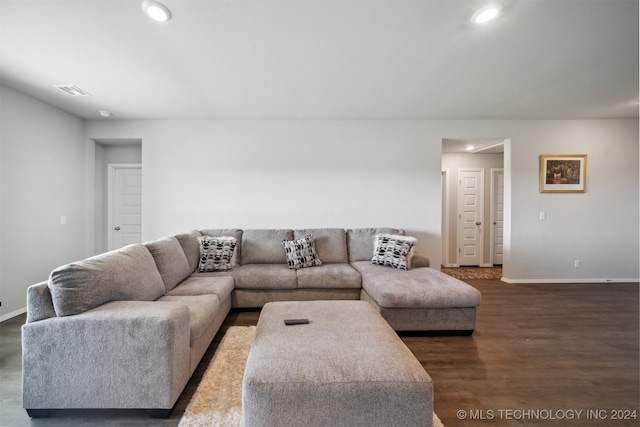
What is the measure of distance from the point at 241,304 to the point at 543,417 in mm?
2584

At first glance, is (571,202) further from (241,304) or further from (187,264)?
(187,264)

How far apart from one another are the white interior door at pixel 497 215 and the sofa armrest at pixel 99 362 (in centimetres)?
593

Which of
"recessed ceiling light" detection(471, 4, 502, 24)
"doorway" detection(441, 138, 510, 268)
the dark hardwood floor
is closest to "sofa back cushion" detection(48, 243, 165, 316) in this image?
the dark hardwood floor

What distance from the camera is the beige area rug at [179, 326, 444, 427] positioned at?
1.33 metres

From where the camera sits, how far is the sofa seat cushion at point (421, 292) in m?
2.22

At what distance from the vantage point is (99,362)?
1334 millimetres

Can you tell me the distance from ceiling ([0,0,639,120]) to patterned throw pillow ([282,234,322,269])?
5.99ft

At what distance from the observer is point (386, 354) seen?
1.21m

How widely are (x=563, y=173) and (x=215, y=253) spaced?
5386 millimetres

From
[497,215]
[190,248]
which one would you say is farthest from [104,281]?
[497,215]

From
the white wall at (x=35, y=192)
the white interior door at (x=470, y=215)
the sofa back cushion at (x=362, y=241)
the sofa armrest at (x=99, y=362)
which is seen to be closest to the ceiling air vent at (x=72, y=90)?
the white wall at (x=35, y=192)

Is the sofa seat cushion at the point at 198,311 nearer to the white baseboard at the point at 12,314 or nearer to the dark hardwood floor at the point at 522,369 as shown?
the dark hardwood floor at the point at 522,369

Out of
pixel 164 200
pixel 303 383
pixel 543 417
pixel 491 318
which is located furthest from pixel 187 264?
pixel 491 318

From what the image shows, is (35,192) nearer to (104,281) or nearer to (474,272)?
(104,281)
